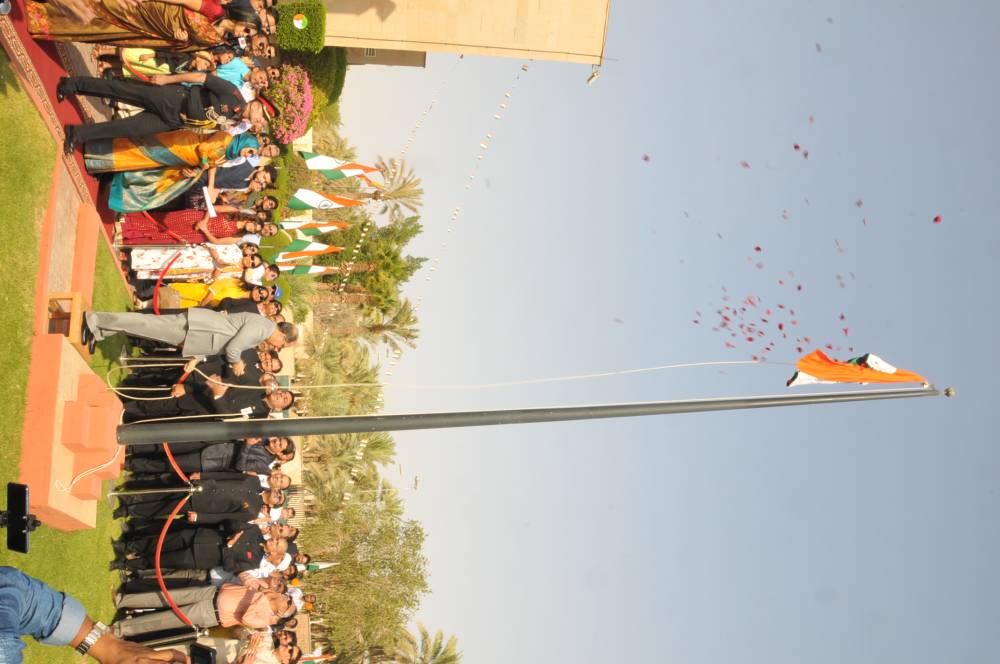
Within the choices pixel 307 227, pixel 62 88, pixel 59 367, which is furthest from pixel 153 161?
pixel 307 227

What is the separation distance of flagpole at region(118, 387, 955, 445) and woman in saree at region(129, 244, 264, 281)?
6994mm

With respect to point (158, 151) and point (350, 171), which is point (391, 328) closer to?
point (350, 171)

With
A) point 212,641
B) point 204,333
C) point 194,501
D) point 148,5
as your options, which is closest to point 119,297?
point 204,333

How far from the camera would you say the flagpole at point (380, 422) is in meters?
6.78

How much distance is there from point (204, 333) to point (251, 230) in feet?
10.5

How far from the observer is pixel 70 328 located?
10.0 metres

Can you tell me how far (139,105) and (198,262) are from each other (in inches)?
137

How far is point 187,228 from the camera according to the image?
1408 centimetres

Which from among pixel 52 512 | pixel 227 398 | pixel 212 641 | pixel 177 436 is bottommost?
pixel 212 641

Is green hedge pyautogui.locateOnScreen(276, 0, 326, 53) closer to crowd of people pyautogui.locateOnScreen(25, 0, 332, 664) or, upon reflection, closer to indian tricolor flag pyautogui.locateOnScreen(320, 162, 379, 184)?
indian tricolor flag pyautogui.locateOnScreen(320, 162, 379, 184)

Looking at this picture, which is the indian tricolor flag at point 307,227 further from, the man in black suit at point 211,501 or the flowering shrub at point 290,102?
the man in black suit at point 211,501

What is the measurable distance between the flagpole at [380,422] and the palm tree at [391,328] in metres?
21.1

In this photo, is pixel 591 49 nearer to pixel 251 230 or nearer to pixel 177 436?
pixel 251 230

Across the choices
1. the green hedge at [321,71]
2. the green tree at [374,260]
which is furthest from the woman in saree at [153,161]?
the green tree at [374,260]
